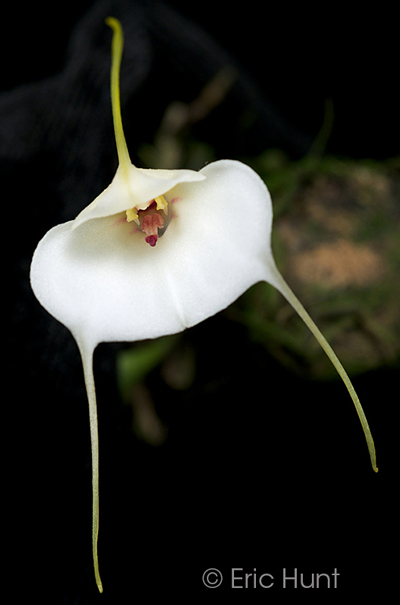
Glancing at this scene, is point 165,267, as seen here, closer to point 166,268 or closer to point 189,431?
point 166,268

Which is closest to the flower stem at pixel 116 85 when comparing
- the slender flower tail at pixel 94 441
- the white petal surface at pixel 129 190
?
the white petal surface at pixel 129 190

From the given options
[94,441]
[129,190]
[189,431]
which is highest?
[129,190]

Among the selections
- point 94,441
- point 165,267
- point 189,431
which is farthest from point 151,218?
point 189,431

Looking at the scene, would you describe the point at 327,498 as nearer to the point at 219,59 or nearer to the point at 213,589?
the point at 213,589

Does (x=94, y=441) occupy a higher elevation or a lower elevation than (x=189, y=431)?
higher

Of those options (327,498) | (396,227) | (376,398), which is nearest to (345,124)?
(396,227)

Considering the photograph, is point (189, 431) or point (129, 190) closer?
point (129, 190)
